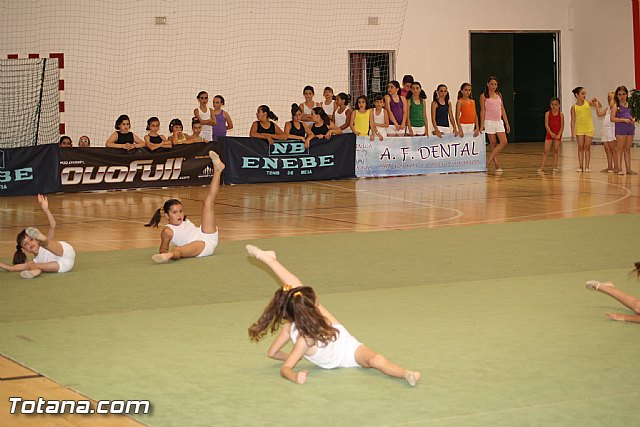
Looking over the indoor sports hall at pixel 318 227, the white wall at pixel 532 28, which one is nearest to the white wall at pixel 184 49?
the indoor sports hall at pixel 318 227

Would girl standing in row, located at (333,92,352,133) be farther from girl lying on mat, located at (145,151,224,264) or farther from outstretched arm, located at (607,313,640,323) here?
outstretched arm, located at (607,313,640,323)

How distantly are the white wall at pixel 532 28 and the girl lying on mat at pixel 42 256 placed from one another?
19.3 meters

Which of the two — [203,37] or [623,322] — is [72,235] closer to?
[623,322]

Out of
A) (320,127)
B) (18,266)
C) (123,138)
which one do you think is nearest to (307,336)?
(18,266)

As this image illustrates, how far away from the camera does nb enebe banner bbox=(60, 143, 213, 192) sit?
17688 mm

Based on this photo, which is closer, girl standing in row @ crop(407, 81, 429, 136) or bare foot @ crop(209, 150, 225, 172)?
bare foot @ crop(209, 150, 225, 172)

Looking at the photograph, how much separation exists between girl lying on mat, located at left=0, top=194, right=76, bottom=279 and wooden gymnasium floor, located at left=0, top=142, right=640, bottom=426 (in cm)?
132

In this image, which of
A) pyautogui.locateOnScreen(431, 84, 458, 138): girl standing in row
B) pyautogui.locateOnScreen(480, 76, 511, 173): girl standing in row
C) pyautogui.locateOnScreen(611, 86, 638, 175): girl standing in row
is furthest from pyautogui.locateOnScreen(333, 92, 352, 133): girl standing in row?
pyautogui.locateOnScreen(611, 86, 638, 175): girl standing in row

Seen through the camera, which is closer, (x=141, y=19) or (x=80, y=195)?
(x=80, y=195)

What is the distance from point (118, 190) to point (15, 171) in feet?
5.82

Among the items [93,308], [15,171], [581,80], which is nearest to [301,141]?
[15,171]

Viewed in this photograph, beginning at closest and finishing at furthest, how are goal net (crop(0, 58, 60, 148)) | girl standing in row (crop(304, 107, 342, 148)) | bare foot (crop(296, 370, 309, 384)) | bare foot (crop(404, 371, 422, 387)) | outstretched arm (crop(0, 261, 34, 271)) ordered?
1. bare foot (crop(404, 371, 422, 387))
2. bare foot (crop(296, 370, 309, 384))
3. outstretched arm (crop(0, 261, 34, 271))
4. girl standing in row (crop(304, 107, 342, 148))
5. goal net (crop(0, 58, 60, 148))

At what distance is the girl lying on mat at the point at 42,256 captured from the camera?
9.55m

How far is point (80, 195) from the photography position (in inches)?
683
